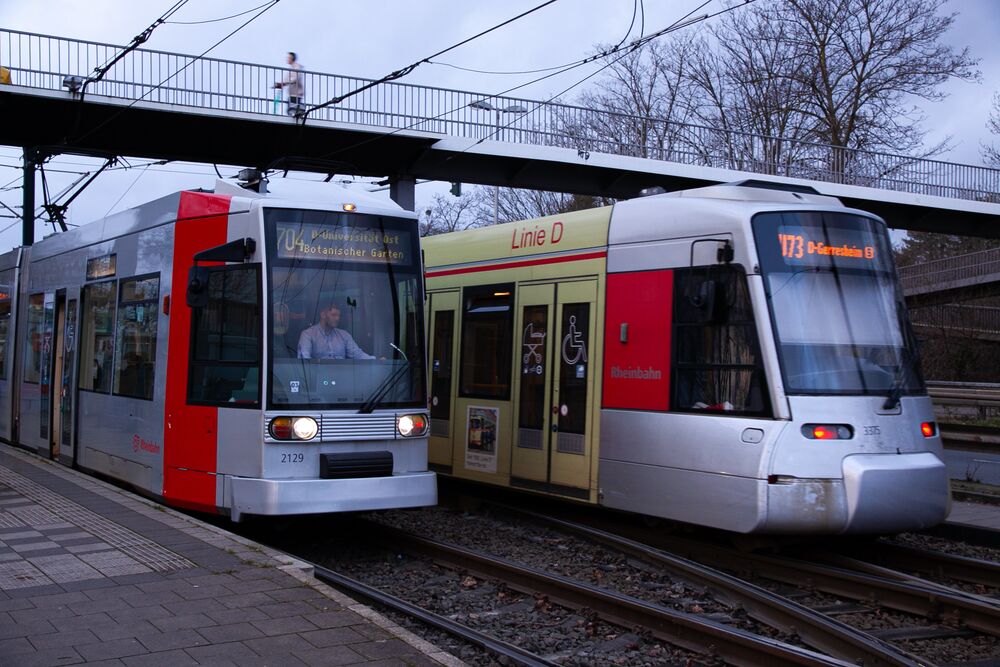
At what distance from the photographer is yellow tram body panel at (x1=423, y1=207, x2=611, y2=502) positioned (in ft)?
34.7

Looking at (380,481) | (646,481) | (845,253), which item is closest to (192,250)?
(380,481)

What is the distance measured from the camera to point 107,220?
40.1ft

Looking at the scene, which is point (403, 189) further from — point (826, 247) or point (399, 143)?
point (826, 247)

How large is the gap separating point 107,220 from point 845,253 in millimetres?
8213

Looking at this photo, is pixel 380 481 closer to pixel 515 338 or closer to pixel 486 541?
pixel 486 541

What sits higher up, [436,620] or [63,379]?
[63,379]

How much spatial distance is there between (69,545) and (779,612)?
5515 millimetres

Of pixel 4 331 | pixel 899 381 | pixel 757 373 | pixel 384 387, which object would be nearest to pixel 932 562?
pixel 899 381

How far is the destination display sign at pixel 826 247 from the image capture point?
29.5 feet

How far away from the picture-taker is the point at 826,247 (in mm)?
9094

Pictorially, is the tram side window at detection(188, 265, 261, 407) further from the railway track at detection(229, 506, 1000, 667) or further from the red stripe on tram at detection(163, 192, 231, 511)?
the railway track at detection(229, 506, 1000, 667)

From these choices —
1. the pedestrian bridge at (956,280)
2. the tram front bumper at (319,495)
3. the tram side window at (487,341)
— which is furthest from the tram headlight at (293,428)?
the pedestrian bridge at (956,280)

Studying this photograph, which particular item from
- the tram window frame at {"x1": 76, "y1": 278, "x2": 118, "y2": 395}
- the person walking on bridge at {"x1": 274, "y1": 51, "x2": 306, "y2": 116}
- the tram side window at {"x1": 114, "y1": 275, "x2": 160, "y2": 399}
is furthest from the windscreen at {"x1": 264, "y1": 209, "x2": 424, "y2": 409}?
the person walking on bridge at {"x1": 274, "y1": 51, "x2": 306, "y2": 116}

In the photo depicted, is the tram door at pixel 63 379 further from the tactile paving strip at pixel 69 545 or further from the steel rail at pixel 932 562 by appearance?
the steel rail at pixel 932 562
